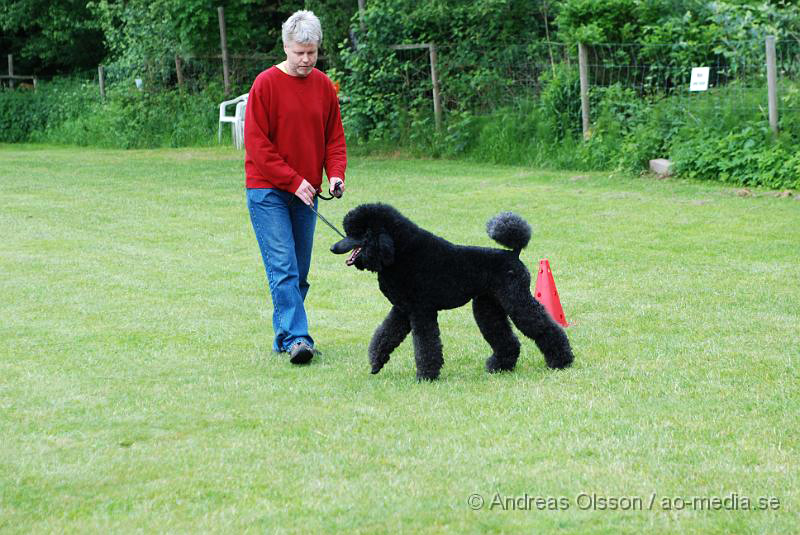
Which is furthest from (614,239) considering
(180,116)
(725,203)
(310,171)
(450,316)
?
(180,116)

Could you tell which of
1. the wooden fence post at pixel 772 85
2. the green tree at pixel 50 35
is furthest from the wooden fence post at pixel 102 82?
the wooden fence post at pixel 772 85

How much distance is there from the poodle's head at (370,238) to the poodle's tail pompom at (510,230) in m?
0.56

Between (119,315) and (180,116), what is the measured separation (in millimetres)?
17778

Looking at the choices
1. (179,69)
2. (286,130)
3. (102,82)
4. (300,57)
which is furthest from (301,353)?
(102,82)

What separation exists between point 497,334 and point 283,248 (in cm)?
145

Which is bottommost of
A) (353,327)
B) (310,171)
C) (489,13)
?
(353,327)

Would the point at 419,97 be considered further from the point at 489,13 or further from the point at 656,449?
the point at 656,449

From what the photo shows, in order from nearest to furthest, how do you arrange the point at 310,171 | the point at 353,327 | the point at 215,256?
the point at 310,171 < the point at 353,327 < the point at 215,256

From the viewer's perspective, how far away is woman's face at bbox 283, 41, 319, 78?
6.43m

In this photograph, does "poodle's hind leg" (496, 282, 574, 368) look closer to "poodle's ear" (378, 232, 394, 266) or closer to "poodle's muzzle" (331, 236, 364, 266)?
"poodle's ear" (378, 232, 394, 266)

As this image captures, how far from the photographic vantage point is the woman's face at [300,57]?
253 inches

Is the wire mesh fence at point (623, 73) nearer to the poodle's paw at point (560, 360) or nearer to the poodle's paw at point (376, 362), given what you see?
the poodle's paw at point (560, 360)

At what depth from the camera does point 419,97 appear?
2022 cm

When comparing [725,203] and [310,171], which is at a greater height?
[310,171]
